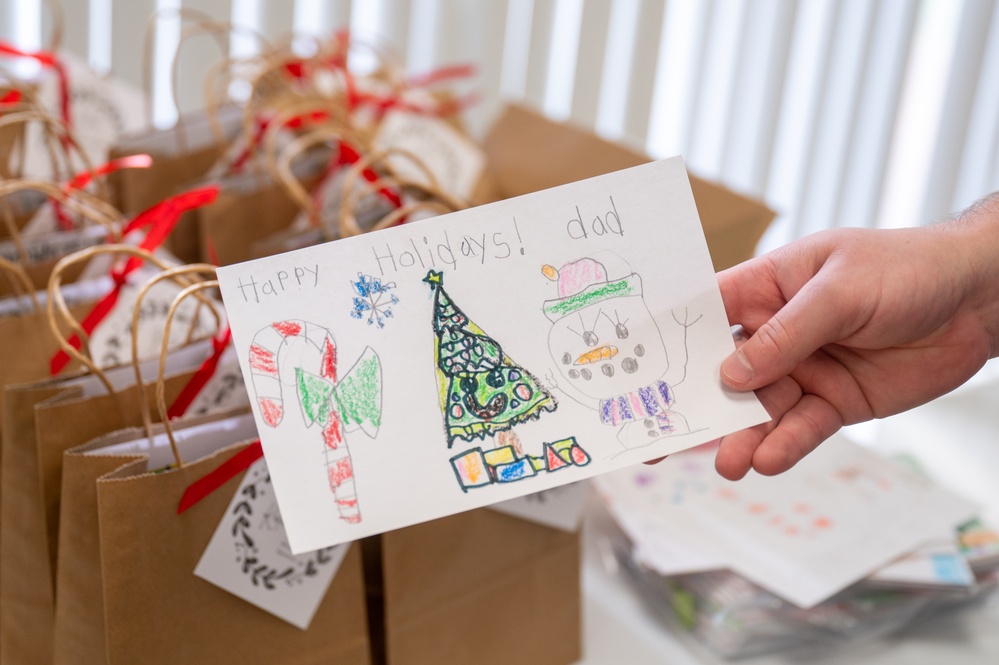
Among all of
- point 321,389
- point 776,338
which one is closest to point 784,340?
point 776,338

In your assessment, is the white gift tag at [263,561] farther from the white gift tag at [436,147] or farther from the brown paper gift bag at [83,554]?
the white gift tag at [436,147]

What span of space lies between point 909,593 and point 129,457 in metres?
0.82

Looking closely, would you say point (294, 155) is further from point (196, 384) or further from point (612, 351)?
point (612, 351)

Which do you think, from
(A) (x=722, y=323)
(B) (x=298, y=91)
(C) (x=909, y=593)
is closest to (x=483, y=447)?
(A) (x=722, y=323)

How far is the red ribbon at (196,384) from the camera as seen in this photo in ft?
2.54

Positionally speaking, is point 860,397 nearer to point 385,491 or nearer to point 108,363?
point 385,491

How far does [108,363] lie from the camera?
0.86 m

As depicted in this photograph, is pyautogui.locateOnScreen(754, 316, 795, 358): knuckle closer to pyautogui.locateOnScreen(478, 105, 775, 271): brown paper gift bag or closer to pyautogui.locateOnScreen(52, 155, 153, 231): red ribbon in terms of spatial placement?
pyautogui.locateOnScreen(478, 105, 775, 271): brown paper gift bag

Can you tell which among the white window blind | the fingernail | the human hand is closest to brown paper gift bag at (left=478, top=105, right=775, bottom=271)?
the human hand

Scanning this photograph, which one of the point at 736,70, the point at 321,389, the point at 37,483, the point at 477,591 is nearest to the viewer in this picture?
the point at 321,389

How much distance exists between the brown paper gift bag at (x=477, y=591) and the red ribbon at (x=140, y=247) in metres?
0.35

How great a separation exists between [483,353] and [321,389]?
12 centimetres

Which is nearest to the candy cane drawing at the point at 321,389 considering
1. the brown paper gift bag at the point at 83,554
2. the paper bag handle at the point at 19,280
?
the brown paper gift bag at the point at 83,554

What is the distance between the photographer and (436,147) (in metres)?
1.41
